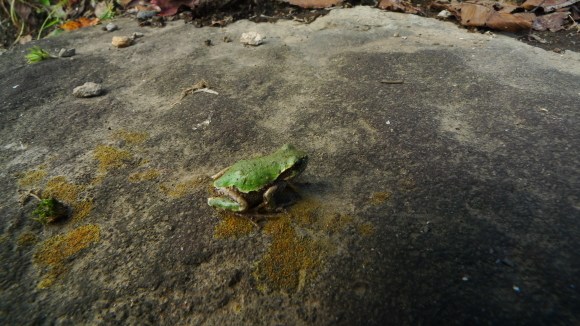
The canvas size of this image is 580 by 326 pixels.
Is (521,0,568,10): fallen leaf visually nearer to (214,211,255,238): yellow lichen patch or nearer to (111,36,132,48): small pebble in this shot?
(214,211,255,238): yellow lichen patch

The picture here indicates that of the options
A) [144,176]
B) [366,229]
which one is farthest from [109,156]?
[366,229]

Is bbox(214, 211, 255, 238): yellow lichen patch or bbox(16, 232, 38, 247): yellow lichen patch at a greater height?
bbox(214, 211, 255, 238): yellow lichen patch

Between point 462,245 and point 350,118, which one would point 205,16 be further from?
point 462,245

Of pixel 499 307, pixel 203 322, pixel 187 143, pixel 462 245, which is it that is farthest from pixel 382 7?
pixel 203 322

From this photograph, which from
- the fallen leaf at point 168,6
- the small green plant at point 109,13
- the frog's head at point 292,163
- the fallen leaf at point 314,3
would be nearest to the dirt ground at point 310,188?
the frog's head at point 292,163

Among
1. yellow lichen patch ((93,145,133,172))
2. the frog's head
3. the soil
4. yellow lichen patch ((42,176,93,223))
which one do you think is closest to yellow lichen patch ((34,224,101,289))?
yellow lichen patch ((42,176,93,223))

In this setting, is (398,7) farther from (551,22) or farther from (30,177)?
(30,177)

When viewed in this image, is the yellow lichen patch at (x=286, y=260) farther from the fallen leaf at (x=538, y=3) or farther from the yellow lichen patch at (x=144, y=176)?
the fallen leaf at (x=538, y=3)
